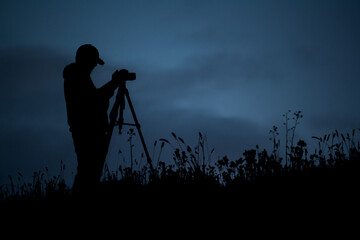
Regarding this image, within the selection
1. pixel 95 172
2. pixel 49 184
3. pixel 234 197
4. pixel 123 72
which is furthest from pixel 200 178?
pixel 49 184

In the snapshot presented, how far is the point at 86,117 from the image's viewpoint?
378 cm

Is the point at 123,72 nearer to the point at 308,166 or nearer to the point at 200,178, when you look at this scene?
the point at 200,178

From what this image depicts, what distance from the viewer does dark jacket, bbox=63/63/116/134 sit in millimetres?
3777

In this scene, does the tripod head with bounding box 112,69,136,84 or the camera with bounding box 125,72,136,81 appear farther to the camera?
the camera with bounding box 125,72,136,81

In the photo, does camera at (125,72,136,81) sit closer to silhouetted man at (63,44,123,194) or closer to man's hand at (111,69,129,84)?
man's hand at (111,69,129,84)

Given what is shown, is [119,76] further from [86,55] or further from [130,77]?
[86,55]

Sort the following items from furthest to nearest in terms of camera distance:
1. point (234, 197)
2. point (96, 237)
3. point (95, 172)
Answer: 1. point (95, 172)
2. point (234, 197)
3. point (96, 237)

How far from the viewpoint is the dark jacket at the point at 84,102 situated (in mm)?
3777

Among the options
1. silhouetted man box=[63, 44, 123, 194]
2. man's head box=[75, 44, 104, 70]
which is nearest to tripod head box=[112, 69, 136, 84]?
silhouetted man box=[63, 44, 123, 194]

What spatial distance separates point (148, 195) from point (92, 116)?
150cm

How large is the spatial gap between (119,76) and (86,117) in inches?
35.1

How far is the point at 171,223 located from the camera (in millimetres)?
2891

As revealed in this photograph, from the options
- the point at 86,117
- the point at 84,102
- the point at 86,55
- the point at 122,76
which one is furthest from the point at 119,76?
the point at 86,117

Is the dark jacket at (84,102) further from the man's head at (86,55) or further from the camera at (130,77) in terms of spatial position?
the camera at (130,77)
